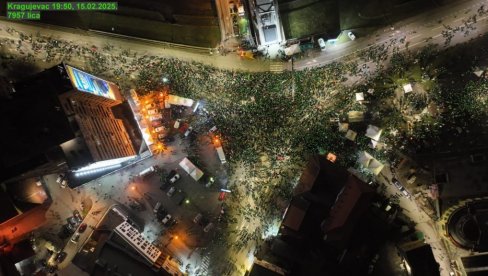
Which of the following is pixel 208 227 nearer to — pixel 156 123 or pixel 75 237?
pixel 156 123

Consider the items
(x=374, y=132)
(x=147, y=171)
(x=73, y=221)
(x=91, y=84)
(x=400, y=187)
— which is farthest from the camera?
(x=73, y=221)

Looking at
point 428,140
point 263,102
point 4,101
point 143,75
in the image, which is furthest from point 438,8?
point 4,101

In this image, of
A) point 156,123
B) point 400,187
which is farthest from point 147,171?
point 400,187

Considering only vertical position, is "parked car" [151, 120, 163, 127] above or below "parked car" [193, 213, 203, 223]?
above

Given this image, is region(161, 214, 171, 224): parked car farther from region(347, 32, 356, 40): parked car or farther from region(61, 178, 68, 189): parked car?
region(347, 32, 356, 40): parked car

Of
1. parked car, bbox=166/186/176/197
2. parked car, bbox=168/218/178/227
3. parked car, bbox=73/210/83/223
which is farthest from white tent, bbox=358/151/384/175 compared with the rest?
parked car, bbox=73/210/83/223

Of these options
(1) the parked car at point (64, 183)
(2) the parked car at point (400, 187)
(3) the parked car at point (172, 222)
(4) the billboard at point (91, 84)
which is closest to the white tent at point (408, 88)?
(2) the parked car at point (400, 187)

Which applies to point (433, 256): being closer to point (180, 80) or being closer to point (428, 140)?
point (428, 140)
